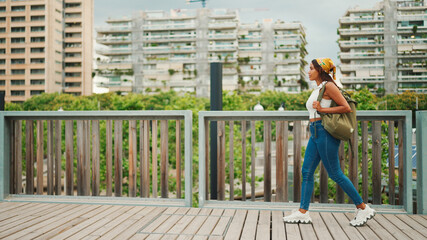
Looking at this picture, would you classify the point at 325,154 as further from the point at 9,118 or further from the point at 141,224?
the point at 9,118

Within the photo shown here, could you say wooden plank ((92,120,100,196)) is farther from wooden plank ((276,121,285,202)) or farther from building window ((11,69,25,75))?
building window ((11,69,25,75))

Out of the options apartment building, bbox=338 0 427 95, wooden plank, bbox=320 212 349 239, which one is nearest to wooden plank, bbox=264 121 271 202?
wooden plank, bbox=320 212 349 239

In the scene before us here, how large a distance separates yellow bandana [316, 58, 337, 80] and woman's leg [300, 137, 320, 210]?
570 millimetres

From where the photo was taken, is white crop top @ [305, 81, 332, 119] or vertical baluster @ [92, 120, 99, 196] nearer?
white crop top @ [305, 81, 332, 119]

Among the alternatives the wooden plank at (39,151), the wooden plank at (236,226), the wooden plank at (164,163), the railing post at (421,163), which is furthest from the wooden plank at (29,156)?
the railing post at (421,163)

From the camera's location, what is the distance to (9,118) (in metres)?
4.43

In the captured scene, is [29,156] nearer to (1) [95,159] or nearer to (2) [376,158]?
(1) [95,159]

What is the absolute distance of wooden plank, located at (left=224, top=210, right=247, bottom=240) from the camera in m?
3.04

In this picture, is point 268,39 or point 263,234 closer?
point 263,234

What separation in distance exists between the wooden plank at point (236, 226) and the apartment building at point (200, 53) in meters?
75.1

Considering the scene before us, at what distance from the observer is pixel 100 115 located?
13.7 feet

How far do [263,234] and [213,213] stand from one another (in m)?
0.77

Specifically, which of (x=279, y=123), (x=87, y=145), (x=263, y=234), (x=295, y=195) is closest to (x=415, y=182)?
(x=295, y=195)

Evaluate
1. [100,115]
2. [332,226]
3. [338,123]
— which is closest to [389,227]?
[332,226]
